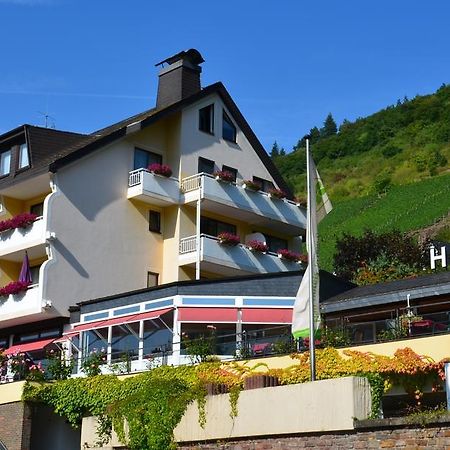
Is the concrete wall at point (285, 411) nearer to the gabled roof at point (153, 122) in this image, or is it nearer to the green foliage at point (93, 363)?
the green foliage at point (93, 363)

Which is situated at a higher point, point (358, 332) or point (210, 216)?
point (210, 216)

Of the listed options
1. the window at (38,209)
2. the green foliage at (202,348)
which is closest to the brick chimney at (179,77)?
the window at (38,209)

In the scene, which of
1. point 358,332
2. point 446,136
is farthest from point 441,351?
point 446,136

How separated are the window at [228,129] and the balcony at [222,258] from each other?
5.97 metres

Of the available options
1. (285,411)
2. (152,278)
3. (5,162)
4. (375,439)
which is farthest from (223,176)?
(375,439)

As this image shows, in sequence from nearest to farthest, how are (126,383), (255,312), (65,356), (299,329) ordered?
(299,329) < (126,383) < (255,312) < (65,356)

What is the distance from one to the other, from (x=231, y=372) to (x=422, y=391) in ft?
18.4

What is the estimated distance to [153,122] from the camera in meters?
42.6

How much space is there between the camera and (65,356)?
3641cm

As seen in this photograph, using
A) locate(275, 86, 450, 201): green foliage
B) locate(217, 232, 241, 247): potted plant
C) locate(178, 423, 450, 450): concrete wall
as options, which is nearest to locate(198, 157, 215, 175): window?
locate(217, 232, 241, 247): potted plant

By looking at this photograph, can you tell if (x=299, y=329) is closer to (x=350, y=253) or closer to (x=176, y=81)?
(x=176, y=81)

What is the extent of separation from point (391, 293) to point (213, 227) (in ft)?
48.9

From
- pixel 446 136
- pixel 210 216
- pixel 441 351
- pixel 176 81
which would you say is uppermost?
pixel 446 136

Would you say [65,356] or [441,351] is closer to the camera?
[441,351]
